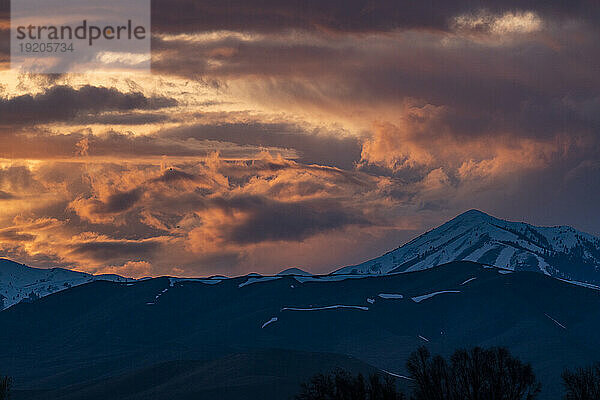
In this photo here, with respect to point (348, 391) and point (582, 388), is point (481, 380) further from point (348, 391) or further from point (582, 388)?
point (348, 391)

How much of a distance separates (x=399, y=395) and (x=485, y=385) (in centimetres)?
2071

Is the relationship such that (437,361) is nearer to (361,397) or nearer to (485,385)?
(485,385)

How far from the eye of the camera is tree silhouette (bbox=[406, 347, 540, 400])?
360 feet

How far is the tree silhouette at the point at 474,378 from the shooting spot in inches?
4318

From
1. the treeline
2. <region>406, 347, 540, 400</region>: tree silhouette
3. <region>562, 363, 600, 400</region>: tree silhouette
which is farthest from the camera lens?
<region>406, 347, 540, 400</region>: tree silhouette

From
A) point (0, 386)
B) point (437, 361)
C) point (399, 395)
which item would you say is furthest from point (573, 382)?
point (0, 386)

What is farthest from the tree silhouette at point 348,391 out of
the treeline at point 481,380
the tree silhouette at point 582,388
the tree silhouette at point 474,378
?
the tree silhouette at point 582,388

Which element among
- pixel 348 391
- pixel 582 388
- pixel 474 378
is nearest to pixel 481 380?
pixel 474 378

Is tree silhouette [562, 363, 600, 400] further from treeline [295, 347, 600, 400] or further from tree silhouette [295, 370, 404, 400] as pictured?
tree silhouette [295, 370, 404, 400]

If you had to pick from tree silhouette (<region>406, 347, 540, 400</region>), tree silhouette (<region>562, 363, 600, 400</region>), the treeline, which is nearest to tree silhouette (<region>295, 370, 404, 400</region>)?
the treeline

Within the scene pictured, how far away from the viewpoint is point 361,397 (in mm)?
93250

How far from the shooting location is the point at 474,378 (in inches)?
4471

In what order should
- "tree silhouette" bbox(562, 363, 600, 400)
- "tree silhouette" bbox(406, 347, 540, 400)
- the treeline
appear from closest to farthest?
1. "tree silhouette" bbox(562, 363, 600, 400)
2. the treeline
3. "tree silhouette" bbox(406, 347, 540, 400)

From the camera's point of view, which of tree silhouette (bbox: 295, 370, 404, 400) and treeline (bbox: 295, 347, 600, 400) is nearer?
tree silhouette (bbox: 295, 370, 404, 400)
